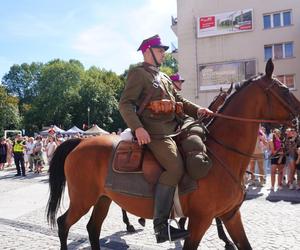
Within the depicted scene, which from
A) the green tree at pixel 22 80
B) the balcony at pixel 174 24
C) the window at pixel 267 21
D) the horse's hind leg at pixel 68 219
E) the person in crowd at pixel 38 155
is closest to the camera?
the horse's hind leg at pixel 68 219

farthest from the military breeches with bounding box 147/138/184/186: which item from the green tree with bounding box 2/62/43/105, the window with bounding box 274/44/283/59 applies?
the green tree with bounding box 2/62/43/105

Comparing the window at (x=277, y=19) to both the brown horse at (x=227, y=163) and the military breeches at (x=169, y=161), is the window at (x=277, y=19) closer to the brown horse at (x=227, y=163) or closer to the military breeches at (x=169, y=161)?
the brown horse at (x=227, y=163)

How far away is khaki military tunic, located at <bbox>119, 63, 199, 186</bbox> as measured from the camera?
158 inches

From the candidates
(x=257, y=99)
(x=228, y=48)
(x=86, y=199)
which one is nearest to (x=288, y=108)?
(x=257, y=99)

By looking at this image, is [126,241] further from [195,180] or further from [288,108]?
[288,108]

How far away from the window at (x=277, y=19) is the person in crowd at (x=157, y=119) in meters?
31.7

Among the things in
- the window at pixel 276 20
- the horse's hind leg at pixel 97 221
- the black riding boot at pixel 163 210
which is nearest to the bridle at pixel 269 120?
the black riding boot at pixel 163 210

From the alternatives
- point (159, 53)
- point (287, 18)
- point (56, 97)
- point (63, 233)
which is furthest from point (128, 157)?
point (56, 97)

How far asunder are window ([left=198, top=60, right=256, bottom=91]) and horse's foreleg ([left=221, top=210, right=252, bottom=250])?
101ft

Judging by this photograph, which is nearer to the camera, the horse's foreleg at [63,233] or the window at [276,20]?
the horse's foreleg at [63,233]

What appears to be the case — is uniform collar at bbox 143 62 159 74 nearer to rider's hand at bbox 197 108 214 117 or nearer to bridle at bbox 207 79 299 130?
rider's hand at bbox 197 108 214 117

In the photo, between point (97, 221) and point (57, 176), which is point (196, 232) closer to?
point (97, 221)

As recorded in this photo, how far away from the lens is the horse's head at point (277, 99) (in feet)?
13.1

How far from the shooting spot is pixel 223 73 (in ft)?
116
